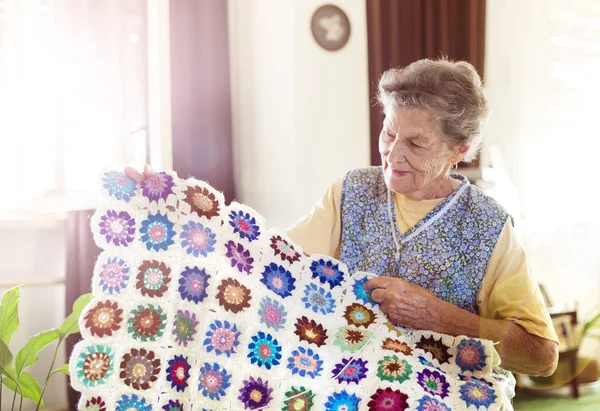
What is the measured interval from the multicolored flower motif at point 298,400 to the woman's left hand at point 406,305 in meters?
0.27

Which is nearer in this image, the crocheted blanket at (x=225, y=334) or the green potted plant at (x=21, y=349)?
the crocheted blanket at (x=225, y=334)

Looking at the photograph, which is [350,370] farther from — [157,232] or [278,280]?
[157,232]

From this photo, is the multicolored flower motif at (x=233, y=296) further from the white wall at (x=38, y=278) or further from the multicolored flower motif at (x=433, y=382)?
the white wall at (x=38, y=278)

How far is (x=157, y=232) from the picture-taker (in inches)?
50.1

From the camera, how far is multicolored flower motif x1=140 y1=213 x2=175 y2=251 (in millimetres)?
1260

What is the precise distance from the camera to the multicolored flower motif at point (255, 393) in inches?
47.4

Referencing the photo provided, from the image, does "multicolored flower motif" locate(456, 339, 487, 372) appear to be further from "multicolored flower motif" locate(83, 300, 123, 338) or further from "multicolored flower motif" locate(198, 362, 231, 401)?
"multicolored flower motif" locate(83, 300, 123, 338)

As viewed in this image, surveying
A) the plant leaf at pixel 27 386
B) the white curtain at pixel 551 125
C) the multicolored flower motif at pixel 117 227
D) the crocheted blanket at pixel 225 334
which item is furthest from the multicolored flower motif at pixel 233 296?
the white curtain at pixel 551 125

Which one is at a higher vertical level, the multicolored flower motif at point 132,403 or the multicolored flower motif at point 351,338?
the multicolored flower motif at point 351,338

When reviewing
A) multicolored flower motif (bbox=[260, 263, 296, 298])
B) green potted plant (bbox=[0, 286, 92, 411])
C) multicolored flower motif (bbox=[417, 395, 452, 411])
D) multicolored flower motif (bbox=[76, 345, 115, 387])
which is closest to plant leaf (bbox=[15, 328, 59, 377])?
green potted plant (bbox=[0, 286, 92, 411])

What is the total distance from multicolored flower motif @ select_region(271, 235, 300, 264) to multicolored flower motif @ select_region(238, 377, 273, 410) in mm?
287

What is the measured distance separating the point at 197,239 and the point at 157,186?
5.7 inches

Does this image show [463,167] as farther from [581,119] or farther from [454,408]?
[454,408]

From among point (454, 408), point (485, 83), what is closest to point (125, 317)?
point (454, 408)
